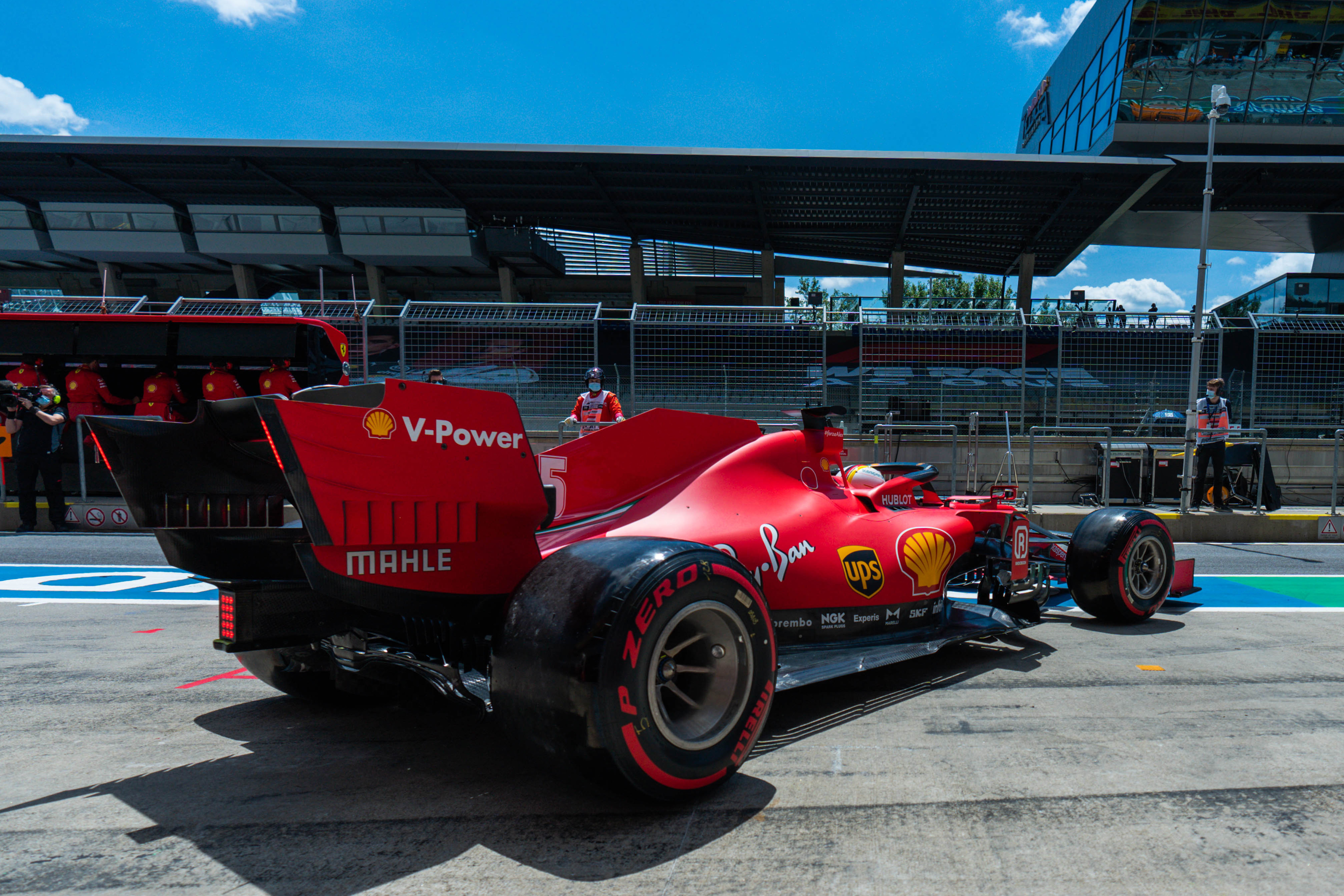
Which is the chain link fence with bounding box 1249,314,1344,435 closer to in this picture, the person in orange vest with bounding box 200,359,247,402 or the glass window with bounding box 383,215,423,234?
the person in orange vest with bounding box 200,359,247,402

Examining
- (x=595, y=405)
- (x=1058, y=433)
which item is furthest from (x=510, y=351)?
(x=1058, y=433)

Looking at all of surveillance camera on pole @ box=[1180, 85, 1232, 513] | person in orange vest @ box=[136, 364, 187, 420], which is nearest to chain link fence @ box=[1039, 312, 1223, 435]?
surveillance camera on pole @ box=[1180, 85, 1232, 513]

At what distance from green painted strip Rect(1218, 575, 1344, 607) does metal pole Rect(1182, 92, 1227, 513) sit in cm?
330

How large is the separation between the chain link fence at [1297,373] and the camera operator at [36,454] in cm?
1771

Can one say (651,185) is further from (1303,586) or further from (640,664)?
(640,664)

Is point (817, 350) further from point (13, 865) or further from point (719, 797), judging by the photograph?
point (13, 865)

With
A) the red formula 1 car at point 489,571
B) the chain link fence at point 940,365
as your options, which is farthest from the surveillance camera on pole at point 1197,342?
the red formula 1 car at point 489,571

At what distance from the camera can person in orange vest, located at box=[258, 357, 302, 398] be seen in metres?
12.0

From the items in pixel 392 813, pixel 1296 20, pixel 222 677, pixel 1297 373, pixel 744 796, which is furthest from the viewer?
pixel 1296 20

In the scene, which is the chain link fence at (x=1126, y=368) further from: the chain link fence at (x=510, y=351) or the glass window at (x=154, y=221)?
the glass window at (x=154, y=221)

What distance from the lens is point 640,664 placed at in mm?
2305

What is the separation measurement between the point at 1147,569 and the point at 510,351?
10.0 meters

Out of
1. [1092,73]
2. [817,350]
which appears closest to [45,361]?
[817,350]

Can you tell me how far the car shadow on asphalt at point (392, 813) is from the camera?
211cm
